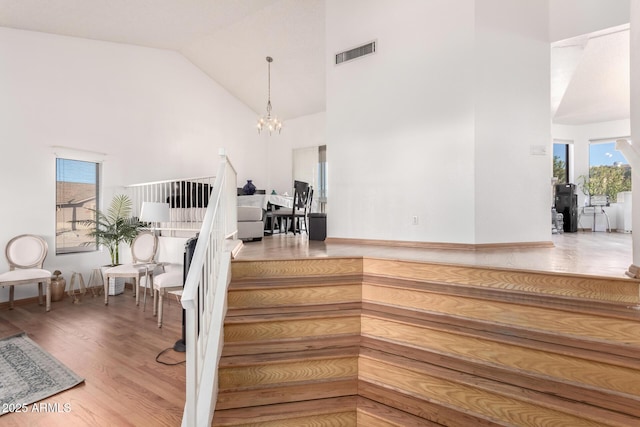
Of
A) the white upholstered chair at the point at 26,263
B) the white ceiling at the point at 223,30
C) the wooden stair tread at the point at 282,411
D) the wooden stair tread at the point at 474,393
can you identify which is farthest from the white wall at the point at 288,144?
the wooden stair tread at the point at 282,411

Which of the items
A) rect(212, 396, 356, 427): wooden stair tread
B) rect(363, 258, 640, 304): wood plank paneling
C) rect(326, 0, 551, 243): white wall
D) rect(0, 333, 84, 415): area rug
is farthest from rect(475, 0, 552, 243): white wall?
rect(0, 333, 84, 415): area rug

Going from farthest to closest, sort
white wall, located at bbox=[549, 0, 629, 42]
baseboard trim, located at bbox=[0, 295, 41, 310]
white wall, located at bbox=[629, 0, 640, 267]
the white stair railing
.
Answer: baseboard trim, located at bbox=[0, 295, 41, 310]
white wall, located at bbox=[549, 0, 629, 42]
white wall, located at bbox=[629, 0, 640, 267]
the white stair railing

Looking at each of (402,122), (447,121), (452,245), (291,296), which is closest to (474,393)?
(291,296)

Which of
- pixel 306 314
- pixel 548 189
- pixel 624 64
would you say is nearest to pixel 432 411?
pixel 306 314

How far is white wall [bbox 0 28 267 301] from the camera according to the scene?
485cm

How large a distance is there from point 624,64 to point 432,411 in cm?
698

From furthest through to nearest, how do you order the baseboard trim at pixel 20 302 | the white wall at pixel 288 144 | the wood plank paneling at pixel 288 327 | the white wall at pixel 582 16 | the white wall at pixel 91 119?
1. the white wall at pixel 288 144
2. the white wall at pixel 91 119
3. the baseboard trim at pixel 20 302
4. the white wall at pixel 582 16
5. the wood plank paneling at pixel 288 327

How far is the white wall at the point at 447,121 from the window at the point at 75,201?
4.58 m

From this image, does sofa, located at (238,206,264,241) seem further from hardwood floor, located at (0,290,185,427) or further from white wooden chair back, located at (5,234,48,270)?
white wooden chair back, located at (5,234,48,270)

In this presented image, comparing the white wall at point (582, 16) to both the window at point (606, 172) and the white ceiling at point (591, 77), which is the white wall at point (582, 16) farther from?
the window at point (606, 172)

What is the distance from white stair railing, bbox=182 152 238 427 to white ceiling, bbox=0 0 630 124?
427 centimetres

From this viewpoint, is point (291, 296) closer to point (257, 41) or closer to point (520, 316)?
point (520, 316)

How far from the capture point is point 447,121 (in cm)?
402

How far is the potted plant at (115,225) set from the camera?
5.47 metres
